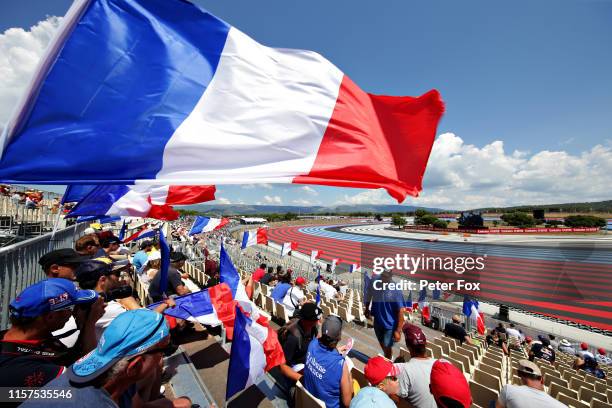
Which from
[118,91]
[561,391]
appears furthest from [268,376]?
[561,391]

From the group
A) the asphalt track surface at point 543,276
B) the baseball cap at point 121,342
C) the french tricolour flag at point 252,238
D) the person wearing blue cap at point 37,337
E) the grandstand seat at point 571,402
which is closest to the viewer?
the baseball cap at point 121,342

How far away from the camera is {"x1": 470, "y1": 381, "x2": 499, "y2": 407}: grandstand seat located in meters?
3.43

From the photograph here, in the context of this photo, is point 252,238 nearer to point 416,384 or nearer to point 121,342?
point 416,384

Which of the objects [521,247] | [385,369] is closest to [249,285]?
[385,369]

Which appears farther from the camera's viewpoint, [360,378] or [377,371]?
[360,378]

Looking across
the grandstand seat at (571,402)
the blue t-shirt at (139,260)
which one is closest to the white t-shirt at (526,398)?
the grandstand seat at (571,402)

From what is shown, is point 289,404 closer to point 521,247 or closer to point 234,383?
point 234,383

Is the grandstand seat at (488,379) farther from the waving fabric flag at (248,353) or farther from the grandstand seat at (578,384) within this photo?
the waving fabric flag at (248,353)

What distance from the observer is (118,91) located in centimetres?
181

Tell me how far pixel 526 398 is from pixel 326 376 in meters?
1.88

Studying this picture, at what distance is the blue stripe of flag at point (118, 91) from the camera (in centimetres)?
162

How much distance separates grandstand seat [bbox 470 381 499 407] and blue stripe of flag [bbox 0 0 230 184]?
177 inches

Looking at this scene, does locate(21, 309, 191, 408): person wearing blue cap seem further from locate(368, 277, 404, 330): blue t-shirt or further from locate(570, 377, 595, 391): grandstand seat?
locate(570, 377, 595, 391): grandstand seat

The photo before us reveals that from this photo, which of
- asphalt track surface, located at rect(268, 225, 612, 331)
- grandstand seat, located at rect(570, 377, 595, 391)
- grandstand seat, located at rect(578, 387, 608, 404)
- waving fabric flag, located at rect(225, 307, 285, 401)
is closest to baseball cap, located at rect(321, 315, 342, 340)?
waving fabric flag, located at rect(225, 307, 285, 401)
